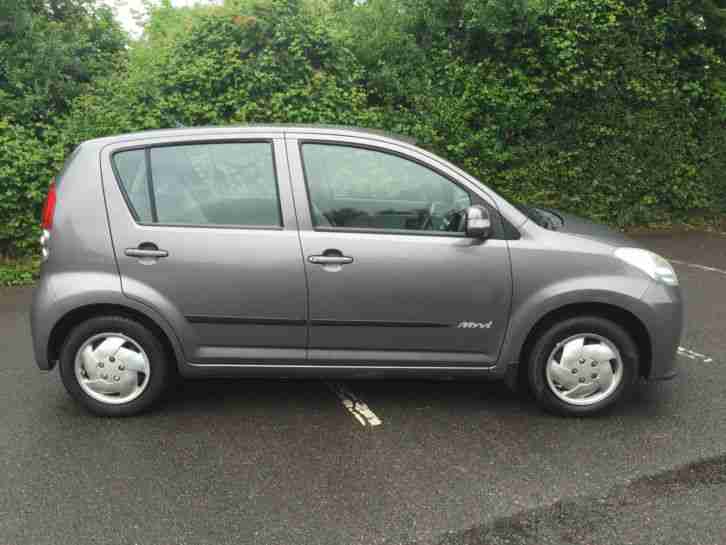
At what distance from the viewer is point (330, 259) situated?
4.02m

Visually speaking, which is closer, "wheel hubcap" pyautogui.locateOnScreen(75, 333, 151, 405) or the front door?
the front door

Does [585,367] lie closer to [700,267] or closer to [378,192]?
[378,192]

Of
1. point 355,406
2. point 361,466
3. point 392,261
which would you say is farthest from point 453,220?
point 361,466

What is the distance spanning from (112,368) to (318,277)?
4.31 feet

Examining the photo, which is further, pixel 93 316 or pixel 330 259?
pixel 93 316

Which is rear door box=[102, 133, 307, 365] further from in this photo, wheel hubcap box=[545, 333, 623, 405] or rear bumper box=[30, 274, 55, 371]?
wheel hubcap box=[545, 333, 623, 405]

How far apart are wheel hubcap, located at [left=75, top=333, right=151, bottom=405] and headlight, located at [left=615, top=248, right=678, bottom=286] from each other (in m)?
2.83

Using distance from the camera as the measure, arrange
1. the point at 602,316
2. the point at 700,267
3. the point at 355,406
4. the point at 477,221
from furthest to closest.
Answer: the point at 700,267, the point at 355,406, the point at 602,316, the point at 477,221

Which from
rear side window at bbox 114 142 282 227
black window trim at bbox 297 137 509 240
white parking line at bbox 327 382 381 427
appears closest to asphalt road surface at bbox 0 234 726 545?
white parking line at bbox 327 382 381 427

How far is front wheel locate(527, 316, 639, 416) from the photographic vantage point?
163 inches

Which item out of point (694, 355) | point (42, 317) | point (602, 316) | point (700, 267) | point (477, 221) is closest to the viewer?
point (477, 221)

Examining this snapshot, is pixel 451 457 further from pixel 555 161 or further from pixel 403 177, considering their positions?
pixel 555 161

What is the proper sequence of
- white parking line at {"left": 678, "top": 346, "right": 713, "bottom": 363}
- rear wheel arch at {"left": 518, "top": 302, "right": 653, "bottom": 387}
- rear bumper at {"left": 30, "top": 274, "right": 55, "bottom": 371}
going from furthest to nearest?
white parking line at {"left": 678, "top": 346, "right": 713, "bottom": 363} → rear wheel arch at {"left": 518, "top": 302, "right": 653, "bottom": 387} → rear bumper at {"left": 30, "top": 274, "right": 55, "bottom": 371}

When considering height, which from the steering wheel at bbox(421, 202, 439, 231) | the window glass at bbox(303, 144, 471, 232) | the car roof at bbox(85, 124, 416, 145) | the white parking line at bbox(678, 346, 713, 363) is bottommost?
the white parking line at bbox(678, 346, 713, 363)
